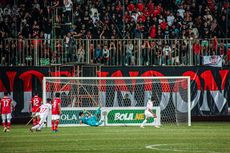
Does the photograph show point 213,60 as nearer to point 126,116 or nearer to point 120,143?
point 126,116

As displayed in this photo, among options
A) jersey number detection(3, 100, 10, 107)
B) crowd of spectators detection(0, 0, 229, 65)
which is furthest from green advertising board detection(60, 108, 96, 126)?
crowd of spectators detection(0, 0, 229, 65)

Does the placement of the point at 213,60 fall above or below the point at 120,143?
above

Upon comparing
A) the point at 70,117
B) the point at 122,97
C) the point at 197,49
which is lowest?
the point at 70,117

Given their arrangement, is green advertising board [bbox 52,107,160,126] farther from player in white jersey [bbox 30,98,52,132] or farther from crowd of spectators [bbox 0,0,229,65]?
player in white jersey [bbox 30,98,52,132]

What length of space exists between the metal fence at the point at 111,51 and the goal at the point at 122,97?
1.27 m

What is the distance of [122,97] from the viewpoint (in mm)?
44938

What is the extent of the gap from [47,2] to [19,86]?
566 centimetres

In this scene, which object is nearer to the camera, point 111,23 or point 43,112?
point 43,112

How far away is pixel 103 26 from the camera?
4481cm

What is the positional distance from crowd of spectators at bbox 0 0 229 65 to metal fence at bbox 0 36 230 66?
0.20 ft

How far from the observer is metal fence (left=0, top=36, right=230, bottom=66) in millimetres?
42938

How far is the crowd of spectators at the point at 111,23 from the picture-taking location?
1720 inches

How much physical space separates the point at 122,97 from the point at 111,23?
4631 millimetres

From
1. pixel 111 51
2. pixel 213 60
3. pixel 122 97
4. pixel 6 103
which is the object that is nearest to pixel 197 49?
pixel 213 60
